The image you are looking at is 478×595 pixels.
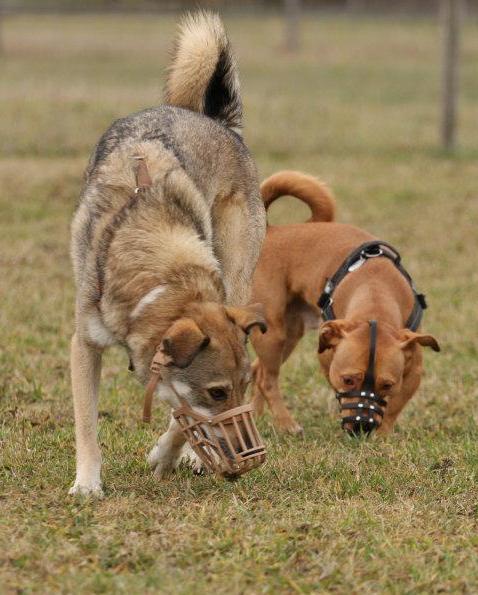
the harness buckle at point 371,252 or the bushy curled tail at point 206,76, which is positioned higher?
the bushy curled tail at point 206,76

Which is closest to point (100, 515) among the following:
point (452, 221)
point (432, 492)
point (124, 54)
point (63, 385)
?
point (432, 492)

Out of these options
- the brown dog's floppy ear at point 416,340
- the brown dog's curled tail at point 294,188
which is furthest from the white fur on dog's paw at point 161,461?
the brown dog's curled tail at point 294,188

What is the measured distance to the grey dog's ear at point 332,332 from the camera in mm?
5625

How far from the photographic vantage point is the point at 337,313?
6.13 m

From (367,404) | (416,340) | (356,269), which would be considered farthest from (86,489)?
(356,269)

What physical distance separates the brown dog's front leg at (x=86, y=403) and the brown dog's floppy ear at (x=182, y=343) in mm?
710

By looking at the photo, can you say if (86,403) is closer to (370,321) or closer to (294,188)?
(370,321)

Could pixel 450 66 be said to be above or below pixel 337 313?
Answer: below

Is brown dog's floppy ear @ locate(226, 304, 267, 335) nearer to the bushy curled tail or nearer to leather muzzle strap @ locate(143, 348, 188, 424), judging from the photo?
leather muzzle strap @ locate(143, 348, 188, 424)

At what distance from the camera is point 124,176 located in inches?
190

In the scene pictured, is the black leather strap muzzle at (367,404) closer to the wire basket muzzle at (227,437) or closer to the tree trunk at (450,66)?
the wire basket muzzle at (227,437)

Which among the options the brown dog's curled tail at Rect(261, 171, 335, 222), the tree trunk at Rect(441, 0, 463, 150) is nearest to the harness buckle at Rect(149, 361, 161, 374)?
the brown dog's curled tail at Rect(261, 171, 335, 222)

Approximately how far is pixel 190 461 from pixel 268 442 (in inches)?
25.9

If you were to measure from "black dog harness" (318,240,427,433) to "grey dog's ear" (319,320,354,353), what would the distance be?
0.44ft
